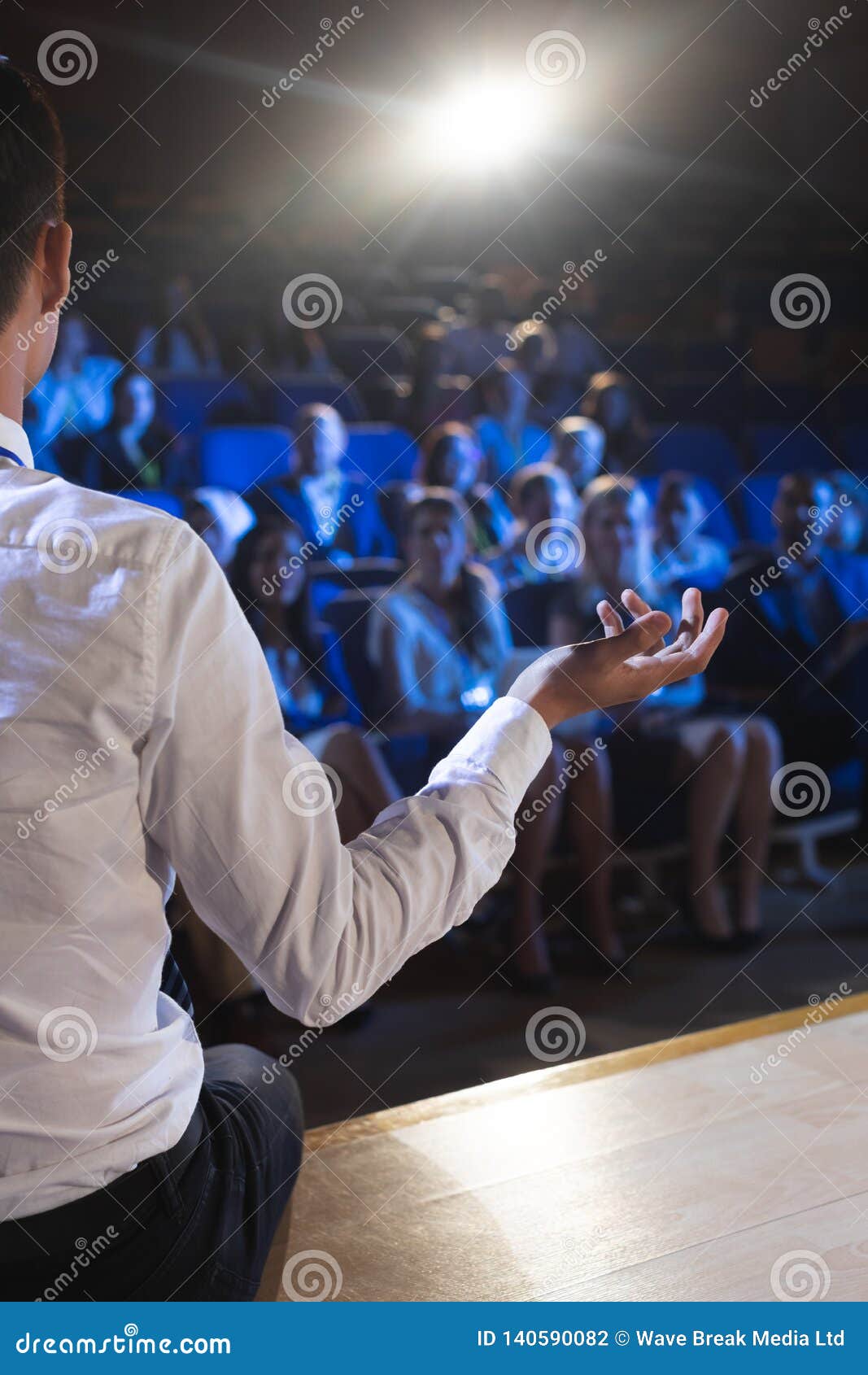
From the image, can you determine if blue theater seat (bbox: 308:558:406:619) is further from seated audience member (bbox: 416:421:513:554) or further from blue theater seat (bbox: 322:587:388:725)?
seated audience member (bbox: 416:421:513:554)

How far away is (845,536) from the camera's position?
2.29 m

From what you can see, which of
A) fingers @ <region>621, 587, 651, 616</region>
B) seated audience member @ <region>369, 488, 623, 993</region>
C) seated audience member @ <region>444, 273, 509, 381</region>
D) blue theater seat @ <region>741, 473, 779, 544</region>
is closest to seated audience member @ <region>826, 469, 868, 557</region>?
blue theater seat @ <region>741, 473, 779, 544</region>

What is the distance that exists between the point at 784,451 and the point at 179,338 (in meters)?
1.22

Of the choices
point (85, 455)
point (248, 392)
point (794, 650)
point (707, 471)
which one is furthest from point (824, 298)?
point (85, 455)

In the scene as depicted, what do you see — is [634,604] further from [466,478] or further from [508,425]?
[508,425]

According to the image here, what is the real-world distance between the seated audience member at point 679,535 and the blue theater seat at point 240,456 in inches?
24.1

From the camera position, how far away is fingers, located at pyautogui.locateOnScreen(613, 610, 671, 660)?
0.48 m

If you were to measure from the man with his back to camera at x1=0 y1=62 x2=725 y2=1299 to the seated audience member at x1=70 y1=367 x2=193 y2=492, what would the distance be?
1.42 m

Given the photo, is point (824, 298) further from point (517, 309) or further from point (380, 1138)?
point (380, 1138)

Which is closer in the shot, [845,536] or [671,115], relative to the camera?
[845,536]

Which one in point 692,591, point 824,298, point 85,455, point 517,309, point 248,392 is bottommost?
point 85,455

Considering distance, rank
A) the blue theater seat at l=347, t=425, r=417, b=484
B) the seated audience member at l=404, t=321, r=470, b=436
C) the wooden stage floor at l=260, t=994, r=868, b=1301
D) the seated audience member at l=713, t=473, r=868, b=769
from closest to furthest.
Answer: the wooden stage floor at l=260, t=994, r=868, b=1301
the seated audience member at l=713, t=473, r=868, b=769
the blue theater seat at l=347, t=425, r=417, b=484
the seated audience member at l=404, t=321, r=470, b=436

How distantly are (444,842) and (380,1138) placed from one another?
55 centimetres

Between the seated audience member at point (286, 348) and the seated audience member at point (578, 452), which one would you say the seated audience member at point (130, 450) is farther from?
the seated audience member at point (578, 452)
